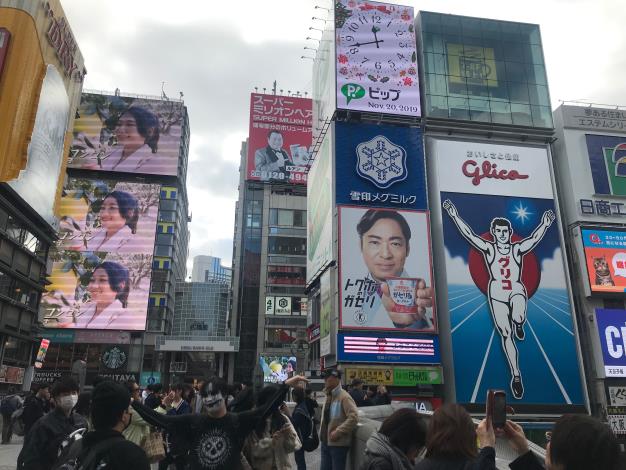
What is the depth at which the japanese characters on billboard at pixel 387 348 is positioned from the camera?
2698 centimetres

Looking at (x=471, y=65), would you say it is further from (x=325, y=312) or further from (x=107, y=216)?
(x=107, y=216)

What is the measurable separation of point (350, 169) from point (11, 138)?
2017cm

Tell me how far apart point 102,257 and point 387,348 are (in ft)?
145

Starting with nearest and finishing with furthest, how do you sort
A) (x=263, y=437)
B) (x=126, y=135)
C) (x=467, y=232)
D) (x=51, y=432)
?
(x=51, y=432)
(x=263, y=437)
(x=467, y=232)
(x=126, y=135)

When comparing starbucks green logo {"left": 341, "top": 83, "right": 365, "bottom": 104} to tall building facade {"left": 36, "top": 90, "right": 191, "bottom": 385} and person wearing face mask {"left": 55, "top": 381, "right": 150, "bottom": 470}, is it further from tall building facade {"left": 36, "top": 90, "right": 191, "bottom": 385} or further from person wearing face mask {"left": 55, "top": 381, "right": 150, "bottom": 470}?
tall building facade {"left": 36, "top": 90, "right": 191, "bottom": 385}

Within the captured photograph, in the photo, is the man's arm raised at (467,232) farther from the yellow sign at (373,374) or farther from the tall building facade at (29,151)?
the tall building facade at (29,151)

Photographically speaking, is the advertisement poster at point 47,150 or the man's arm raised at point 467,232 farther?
the advertisement poster at point 47,150

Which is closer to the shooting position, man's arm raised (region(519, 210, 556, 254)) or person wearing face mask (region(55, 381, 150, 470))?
person wearing face mask (region(55, 381, 150, 470))

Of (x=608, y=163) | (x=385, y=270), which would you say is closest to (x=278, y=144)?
(x=385, y=270)

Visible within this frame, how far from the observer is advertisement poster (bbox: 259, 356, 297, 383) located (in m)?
53.5

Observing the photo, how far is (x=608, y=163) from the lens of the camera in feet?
108

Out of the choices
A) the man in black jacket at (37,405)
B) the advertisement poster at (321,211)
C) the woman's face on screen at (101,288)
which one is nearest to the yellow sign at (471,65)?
the advertisement poster at (321,211)

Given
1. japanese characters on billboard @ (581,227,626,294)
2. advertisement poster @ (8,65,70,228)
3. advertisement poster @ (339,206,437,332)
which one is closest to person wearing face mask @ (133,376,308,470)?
advertisement poster @ (339,206,437,332)

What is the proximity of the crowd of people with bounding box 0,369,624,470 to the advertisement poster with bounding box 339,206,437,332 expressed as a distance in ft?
67.8
